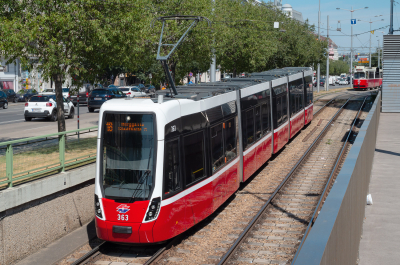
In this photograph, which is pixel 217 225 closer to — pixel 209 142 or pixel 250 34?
pixel 209 142

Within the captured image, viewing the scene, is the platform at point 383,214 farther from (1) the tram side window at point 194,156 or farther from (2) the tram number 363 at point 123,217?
(2) the tram number 363 at point 123,217

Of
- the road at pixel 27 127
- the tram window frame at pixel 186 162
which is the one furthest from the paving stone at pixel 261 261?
the road at pixel 27 127

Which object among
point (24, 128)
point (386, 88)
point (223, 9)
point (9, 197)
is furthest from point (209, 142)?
point (386, 88)

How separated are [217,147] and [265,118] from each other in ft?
17.7

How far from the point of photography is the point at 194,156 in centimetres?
941

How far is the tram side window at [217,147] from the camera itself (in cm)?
1026

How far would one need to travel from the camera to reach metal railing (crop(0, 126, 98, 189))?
9.14 meters

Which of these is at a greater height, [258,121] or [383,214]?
[258,121]

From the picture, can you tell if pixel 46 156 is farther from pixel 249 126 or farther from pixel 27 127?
pixel 27 127

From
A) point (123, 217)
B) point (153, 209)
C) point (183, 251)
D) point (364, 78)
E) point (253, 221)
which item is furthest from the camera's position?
point (364, 78)

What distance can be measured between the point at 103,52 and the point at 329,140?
1164cm

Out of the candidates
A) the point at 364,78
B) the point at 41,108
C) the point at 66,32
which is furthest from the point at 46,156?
the point at 364,78

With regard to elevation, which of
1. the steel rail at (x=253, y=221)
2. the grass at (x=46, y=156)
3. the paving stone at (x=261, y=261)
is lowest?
the paving stone at (x=261, y=261)

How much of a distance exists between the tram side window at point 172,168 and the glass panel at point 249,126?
185 inches
